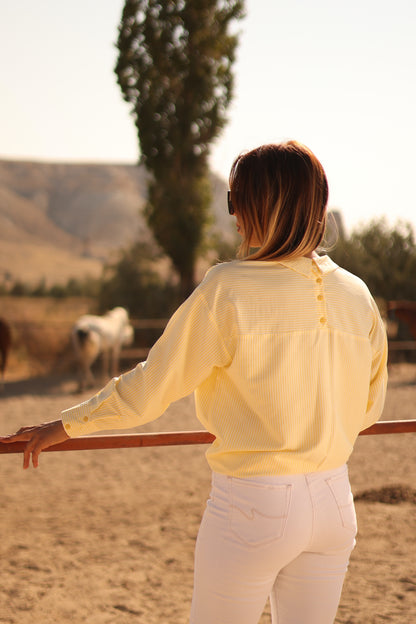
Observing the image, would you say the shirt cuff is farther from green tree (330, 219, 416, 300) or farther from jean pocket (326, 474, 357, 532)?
green tree (330, 219, 416, 300)

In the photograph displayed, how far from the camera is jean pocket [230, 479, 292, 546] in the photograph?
3.93 feet

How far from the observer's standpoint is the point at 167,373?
124cm

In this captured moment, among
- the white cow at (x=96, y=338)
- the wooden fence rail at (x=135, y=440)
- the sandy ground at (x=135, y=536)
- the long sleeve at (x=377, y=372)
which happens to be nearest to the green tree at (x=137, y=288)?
the white cow at (x=96, y=338)

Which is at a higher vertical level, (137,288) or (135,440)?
(135,440)

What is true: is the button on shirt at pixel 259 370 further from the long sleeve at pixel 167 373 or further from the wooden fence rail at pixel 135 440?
the wooden fence rail at pixel 135 440

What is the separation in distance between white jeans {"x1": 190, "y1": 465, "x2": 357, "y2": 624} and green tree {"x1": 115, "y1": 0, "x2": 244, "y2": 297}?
16.7 meters

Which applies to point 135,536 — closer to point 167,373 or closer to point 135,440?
point 135,440

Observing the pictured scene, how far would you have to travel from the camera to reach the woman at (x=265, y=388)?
3.96 feet

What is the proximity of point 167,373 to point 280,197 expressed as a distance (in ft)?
1.21

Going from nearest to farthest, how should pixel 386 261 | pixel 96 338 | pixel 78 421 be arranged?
pixel 78 421, pixel 96 338, pixel 386 261

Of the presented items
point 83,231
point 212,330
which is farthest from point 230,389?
point 83,231

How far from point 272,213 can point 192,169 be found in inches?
670

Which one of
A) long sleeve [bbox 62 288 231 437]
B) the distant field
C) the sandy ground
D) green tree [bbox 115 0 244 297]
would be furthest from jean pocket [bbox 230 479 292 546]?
green tree [bbox 115 0 244 297]

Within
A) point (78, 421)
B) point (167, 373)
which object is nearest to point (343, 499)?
point (167, 373)
